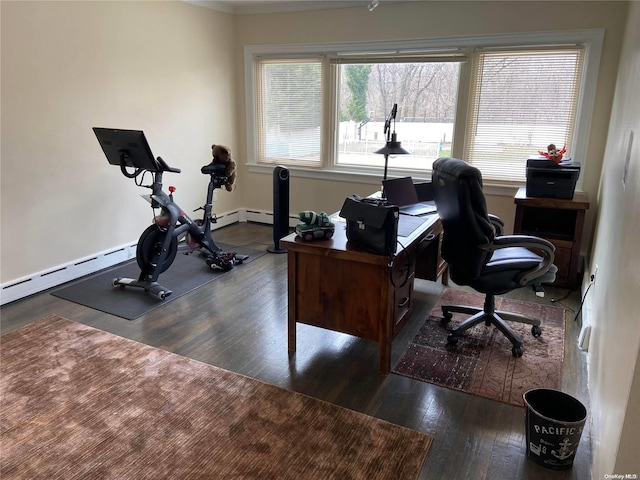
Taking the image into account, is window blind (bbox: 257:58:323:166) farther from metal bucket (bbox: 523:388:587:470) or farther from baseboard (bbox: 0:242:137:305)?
metal bucket (bbox: 523:388:587:470)

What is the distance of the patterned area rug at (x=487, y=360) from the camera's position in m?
2.45

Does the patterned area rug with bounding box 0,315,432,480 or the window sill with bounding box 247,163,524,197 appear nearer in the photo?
the patterned area rug with bounding box 0,315,432,480

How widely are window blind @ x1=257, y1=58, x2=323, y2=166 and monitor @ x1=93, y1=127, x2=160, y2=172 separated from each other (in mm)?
2187

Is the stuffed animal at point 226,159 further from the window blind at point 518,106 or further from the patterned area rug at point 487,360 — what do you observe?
the window blind at point 518,106

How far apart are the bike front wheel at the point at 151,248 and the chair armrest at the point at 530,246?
2.40m

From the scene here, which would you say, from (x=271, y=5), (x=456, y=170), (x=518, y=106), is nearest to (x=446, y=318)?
(x=456, y=170)

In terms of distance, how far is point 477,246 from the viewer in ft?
8.25

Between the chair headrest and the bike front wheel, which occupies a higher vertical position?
the chair headrest

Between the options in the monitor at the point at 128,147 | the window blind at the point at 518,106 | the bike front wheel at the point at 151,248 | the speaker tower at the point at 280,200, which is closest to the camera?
the monitor at the point at 128,147

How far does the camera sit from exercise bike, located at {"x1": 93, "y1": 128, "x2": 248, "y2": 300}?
3.33 metres

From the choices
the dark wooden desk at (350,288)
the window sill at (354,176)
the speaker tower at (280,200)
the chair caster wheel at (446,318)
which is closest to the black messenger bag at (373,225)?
the dark wooden desk at (350,288)

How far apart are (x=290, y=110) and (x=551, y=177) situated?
9.32 ft

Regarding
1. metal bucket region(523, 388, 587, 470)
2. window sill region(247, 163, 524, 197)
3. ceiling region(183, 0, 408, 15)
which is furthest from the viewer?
ceiling region(183, 0, 408, 15)

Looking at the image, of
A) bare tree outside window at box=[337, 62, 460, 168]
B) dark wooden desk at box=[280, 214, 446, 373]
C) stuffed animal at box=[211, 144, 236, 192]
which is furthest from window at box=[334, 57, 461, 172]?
dark wooden desk at box=[280, 214, 446, 373]
